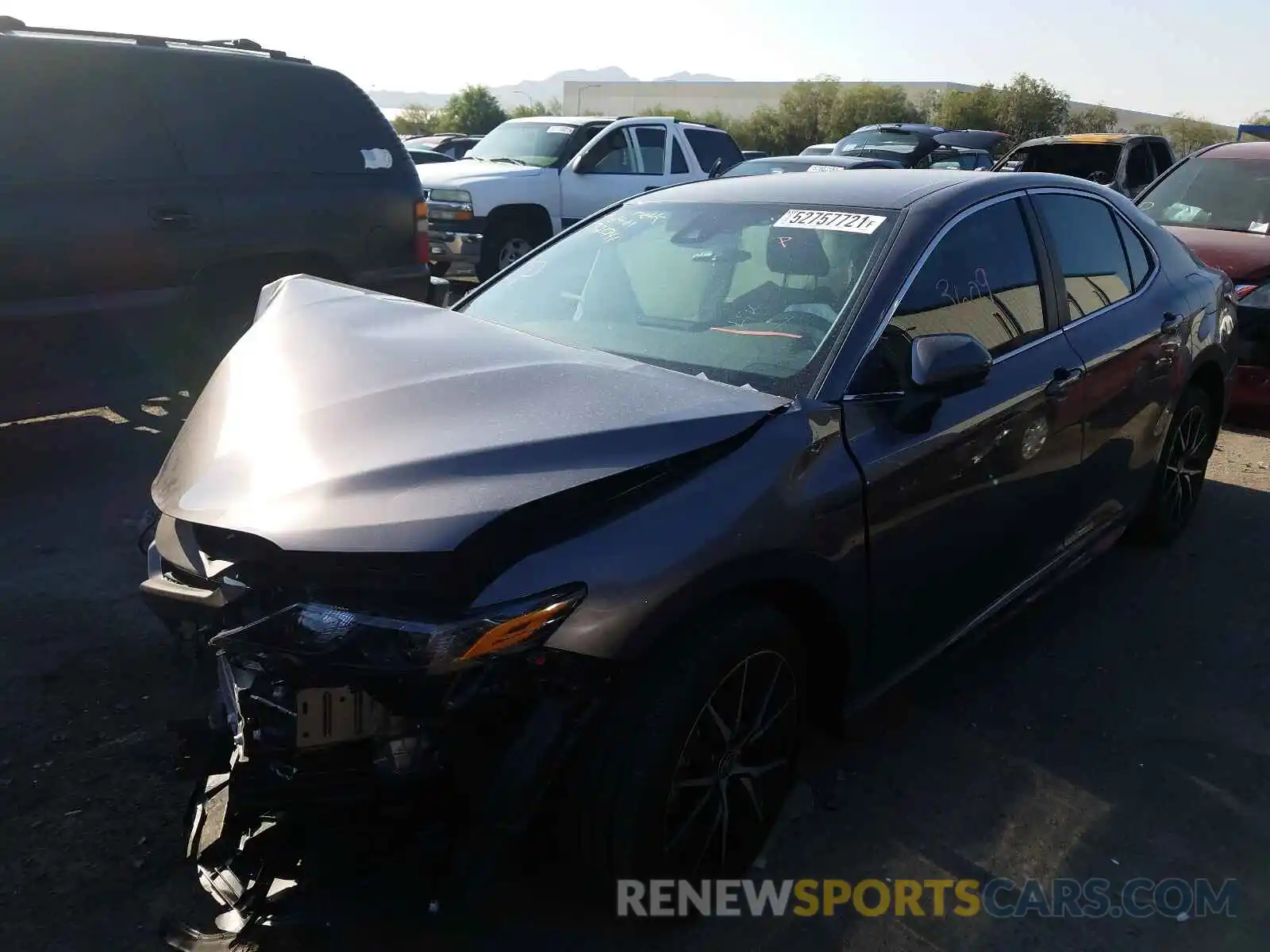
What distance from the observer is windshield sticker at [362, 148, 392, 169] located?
6.16 metres

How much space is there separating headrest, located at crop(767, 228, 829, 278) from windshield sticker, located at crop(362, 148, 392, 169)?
12.2 feet

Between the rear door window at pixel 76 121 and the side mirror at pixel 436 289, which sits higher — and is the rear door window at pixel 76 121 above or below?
above

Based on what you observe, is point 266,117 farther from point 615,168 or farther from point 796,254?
point 615,168

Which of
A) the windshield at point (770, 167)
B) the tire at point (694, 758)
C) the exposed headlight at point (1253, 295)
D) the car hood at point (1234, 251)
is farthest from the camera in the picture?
the windshield at point (770, 167)

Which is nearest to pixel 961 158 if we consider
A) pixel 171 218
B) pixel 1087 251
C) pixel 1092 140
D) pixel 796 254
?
pixel 1092 140

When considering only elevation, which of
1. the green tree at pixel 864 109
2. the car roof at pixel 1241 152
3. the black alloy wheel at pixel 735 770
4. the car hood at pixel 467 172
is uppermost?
the green tree at pixel 864 109

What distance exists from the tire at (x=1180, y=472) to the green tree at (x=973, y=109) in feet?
132

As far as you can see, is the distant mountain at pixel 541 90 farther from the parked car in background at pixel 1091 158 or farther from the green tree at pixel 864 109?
the parked car in background at pixel 1091 158

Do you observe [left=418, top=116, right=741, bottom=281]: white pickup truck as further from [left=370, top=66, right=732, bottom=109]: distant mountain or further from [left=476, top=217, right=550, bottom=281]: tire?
[left=370, top=66, right=732, bottom=109]: distant mountain

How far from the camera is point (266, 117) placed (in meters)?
5.77

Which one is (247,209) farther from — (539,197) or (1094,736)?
(539,197)

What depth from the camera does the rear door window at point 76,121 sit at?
15.8 ft

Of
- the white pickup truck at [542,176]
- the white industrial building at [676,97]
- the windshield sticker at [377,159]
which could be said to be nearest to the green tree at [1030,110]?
the white industrial building at [676,97]

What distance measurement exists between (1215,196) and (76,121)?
7.87m
